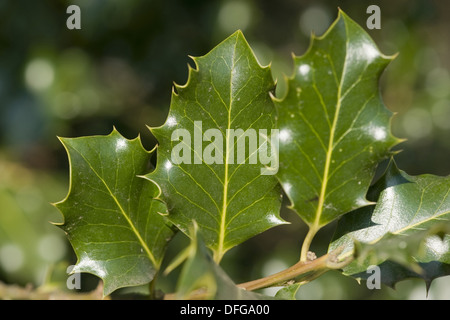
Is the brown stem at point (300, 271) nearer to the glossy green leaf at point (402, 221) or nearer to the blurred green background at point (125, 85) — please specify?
the glossy green leaf at point (402, 221)

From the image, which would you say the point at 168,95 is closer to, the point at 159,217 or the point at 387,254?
the point at 159,217

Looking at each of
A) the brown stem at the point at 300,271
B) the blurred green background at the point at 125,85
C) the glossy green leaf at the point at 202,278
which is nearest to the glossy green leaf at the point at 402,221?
the brown stem at the point at 300,271

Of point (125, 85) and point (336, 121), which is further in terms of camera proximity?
point (125, 85)

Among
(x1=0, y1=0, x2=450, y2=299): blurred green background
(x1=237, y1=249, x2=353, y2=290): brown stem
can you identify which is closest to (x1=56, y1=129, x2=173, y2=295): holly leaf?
(x1=237, y1=249, x2=353, y2=290): brown stem

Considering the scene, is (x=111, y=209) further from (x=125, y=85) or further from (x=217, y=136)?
(x=125, y=85)

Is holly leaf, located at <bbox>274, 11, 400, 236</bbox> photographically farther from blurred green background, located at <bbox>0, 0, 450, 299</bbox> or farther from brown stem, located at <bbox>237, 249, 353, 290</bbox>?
blurred green background, located at <bbox>0, 0, 450, 299</bbox>

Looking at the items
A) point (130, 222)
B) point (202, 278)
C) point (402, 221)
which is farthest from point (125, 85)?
point (202, 278)
